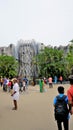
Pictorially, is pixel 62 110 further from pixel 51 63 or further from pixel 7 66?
pixel 7 66

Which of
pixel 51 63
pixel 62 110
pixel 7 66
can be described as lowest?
pixel 7 66

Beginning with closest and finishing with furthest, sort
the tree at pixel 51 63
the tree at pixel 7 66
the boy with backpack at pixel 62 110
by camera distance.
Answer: the boy with backpack at pixel 62 110 → the tree at pixel 51 63 → the tree at pixel 7 66

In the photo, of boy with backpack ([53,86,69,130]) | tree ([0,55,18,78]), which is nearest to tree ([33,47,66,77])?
tree ([0,55,18,78])

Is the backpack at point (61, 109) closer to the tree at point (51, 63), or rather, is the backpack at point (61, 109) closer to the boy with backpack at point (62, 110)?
the boy with backpack at point (62, 110)

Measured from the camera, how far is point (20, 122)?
43.7ft

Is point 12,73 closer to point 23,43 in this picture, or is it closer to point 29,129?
point 23,43

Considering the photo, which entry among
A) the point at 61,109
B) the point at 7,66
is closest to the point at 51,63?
the point at 7,66

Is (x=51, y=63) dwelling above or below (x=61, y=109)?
below

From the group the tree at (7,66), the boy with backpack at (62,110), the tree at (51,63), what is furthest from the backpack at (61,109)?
the tree at (7,66)

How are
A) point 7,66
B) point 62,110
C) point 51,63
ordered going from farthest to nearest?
1. point 7,66
2. point 51,63
3. point 62,110

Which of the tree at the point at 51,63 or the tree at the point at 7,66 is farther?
the tree at the point at 7,66

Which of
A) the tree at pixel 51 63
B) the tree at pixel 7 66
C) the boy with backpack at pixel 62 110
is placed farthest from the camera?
the tree at pixel 7 66

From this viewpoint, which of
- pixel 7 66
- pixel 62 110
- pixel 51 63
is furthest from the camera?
pixel 7 66

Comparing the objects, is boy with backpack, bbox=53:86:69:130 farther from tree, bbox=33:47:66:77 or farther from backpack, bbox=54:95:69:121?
tree, bbox=33:47:66:77
